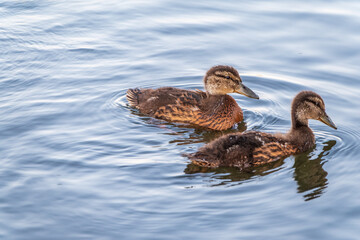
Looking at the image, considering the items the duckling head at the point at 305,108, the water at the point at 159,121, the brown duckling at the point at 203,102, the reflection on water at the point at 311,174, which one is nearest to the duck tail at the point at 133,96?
the brown duckling at the point at 203,102

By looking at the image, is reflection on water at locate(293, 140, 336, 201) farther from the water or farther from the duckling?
the duckling

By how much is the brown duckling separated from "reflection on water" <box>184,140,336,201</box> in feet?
5.04

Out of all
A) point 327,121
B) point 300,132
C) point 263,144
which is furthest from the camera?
point 327,121

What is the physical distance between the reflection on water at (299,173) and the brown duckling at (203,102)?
1536mm

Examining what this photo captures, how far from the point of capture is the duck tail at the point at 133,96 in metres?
9.39

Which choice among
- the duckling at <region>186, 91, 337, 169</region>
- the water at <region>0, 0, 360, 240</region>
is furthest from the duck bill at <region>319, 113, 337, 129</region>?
the water at <region>0, 0, 360, 240</region>

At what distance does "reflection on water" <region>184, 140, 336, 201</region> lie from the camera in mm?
7094

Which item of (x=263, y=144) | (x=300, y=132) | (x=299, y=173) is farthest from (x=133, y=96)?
(x=299, y=173)

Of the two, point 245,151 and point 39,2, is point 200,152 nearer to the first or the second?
point 245,151

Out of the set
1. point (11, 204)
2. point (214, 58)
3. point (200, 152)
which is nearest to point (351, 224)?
point (200, 152)

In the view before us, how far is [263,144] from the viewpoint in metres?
7.61

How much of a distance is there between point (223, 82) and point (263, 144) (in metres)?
1.90

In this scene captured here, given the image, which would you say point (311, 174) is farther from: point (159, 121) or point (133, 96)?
point (133, 96)

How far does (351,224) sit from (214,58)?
5.69 meters
